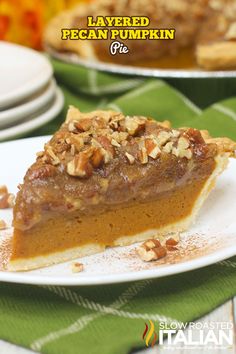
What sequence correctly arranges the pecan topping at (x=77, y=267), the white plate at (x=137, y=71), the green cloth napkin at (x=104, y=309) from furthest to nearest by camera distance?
the white plate at (x=137, y=71), the pecan topping at (x=77, y=267), the green cloth napkin at (x=104, y=309)

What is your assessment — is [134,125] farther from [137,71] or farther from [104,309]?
[137,71]

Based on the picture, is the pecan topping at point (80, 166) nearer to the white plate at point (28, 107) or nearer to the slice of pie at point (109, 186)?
the slice of pie at point (109, 186)

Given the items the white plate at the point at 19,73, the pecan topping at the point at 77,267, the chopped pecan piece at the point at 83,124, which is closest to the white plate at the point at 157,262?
the pecan topping at the point at 77,267

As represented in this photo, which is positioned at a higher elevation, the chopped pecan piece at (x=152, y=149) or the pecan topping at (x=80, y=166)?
the chopped pecan piece at (x=152, y=149)

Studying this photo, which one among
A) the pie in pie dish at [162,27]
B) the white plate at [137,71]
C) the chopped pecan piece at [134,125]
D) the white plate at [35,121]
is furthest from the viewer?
the pie in pie dish at [162,27]

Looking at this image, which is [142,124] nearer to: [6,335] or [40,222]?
[40,222]

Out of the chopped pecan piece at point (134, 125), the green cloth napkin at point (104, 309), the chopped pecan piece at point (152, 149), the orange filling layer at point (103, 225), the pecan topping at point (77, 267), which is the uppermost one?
the chopped pecan piece at point (134, 125)

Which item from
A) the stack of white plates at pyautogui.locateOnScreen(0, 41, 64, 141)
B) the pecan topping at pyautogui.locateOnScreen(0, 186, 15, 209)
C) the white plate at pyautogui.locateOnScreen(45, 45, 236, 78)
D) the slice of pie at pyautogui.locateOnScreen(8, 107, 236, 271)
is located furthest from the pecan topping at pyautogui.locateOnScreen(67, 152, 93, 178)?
the white plate at pyautogui.locateOnScreen(45, 45, 236, 78)
